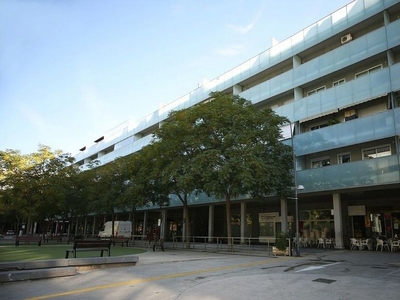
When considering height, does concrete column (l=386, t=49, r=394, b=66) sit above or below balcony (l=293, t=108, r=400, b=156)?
above

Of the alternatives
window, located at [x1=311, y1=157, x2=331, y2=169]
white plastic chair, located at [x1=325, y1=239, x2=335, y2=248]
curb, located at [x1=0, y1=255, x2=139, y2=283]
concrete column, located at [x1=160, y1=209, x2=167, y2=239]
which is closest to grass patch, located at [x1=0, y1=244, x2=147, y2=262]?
curb, located at [x1=0, y1=255, x2=139, y2=283]

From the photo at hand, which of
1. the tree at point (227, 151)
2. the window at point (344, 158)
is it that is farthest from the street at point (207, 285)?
the window at point (344, 158)

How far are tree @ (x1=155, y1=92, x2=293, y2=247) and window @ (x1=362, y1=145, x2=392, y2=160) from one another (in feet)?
18.1

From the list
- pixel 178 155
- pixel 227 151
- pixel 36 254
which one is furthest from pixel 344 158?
pixel 36 254

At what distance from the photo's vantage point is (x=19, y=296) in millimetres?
7734

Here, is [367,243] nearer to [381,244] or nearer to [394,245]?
[381,244]

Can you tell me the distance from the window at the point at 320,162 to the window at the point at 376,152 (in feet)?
9.36

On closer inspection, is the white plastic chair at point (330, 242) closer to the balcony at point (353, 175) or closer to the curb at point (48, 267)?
the balcony at point (353, 175)

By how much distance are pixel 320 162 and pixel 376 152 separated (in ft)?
14.4

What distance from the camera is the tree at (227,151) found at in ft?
65.1

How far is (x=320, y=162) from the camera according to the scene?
26.9 meters

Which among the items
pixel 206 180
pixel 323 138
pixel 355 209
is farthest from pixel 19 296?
pixel 355 209

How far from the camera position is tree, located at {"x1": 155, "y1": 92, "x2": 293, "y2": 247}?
1983cm

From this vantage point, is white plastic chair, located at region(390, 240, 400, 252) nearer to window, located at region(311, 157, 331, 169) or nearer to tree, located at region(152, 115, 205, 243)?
window, located at region(311, 157, 331, 169)
